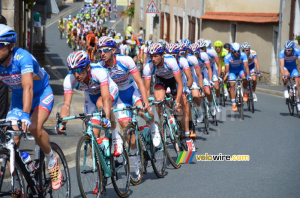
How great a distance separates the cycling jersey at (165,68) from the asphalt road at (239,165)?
4.61 ft

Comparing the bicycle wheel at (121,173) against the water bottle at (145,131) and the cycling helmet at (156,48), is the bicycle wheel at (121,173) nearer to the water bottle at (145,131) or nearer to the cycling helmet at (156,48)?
the water bottle at (145,131)

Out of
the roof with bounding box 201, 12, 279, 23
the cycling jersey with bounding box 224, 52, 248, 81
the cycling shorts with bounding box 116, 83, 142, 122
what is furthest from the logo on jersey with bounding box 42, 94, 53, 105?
the roof with bounding box 201, 12, 279, 23

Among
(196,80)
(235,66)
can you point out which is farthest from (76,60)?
(235,66)

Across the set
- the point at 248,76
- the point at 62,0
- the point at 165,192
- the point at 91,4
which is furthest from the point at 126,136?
the point at 62,0

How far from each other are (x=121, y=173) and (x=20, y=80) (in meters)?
1.93

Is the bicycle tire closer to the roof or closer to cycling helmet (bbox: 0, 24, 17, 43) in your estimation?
cycling helmet (bbox: 0, 24, 17, 43)

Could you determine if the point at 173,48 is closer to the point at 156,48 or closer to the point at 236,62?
the point at 156,48

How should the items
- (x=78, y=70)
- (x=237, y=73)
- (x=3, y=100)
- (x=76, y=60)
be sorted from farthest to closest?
(x=237, y=73)
(x=3, y=100)
(x=78, y=70)
(x=76, y=60)

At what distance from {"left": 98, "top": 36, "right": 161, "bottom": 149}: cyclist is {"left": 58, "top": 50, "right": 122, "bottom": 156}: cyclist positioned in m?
0.65

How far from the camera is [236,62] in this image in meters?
16.7

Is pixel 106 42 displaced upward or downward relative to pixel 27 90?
upward

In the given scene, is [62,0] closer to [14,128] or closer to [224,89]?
[224,89]

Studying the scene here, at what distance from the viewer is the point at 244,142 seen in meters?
12.6

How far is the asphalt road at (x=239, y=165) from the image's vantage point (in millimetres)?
8500
